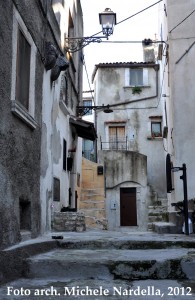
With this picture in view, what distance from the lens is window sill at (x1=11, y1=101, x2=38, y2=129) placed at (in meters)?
5.39

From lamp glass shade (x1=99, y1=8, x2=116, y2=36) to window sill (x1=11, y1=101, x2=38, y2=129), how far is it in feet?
19.2

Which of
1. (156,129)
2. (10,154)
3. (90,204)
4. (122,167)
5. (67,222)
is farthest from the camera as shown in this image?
(156,129)

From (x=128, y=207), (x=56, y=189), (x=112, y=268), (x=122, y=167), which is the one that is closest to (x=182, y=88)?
A: (x=56, y=189)

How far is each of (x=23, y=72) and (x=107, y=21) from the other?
5937mm

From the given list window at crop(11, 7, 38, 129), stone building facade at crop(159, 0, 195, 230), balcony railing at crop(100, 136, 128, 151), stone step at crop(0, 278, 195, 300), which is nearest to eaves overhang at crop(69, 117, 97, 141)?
stone building facade at crop(159, 0, 195, 230)

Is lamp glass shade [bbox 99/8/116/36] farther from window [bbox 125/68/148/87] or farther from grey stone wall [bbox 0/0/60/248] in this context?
window [bbox 125/68/148/87]

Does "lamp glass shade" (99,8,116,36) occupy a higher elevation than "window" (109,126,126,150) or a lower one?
higher

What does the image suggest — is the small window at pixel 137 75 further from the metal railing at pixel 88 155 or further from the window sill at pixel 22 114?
the window sill at pixel 22 114

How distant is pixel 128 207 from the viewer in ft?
73.1

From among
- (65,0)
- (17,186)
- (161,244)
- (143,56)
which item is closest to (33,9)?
(17,186)

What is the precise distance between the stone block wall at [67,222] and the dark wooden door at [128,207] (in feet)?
38.6

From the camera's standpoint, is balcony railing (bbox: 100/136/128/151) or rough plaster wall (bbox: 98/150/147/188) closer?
rough plaster wall (bbox: 98/150/147/188)

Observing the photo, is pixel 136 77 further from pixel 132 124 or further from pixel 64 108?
pixel 64 108

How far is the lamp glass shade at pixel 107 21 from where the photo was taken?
37.2 ft
